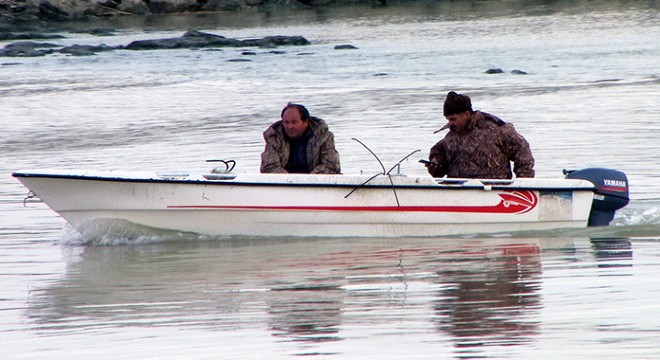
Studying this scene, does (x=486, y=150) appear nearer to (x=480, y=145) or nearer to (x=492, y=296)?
(x=480, y=145)

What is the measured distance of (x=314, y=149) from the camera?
36.1ft

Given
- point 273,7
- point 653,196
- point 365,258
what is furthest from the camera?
point 273,7

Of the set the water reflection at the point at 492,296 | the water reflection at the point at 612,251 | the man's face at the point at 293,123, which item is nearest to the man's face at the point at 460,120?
the water reflection at the point at 492,296

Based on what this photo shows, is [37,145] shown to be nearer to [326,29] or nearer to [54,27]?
[326,29]

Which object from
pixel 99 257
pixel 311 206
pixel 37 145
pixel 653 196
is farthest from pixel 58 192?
pixel 37 145

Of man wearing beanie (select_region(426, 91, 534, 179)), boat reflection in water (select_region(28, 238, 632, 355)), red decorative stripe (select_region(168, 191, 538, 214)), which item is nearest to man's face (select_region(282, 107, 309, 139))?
red decorative stripe (select_region(168, 191, 538, 214))

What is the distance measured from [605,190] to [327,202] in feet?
7.58

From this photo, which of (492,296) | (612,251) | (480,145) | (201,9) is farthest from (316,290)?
(201,9)

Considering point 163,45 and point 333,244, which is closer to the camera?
point 333,244

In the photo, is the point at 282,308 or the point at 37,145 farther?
the point at 37,145

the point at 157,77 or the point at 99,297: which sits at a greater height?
the point at 99,297

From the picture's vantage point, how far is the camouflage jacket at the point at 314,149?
10992 millimetres

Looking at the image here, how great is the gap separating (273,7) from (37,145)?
50245 mm

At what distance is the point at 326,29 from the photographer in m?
55.1
